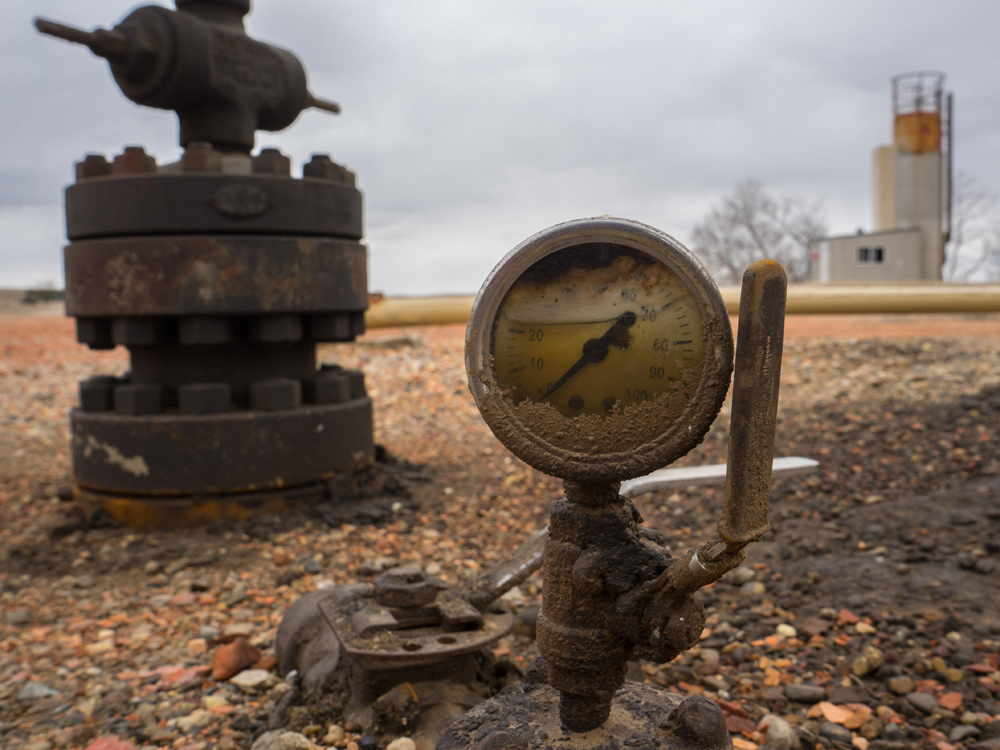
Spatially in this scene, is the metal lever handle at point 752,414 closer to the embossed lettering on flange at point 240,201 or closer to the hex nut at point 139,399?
the embossed lettering on flange at point 240,201

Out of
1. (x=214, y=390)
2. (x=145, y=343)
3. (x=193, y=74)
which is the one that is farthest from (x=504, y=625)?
(x=193, y=74)

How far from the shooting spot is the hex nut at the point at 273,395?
3.88 metres

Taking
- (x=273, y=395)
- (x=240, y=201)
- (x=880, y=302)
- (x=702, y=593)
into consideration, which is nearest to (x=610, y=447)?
(x=702, y=593)

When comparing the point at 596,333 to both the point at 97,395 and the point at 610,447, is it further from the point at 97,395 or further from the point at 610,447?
the point at 97,395

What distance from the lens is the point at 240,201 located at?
12.4 ft

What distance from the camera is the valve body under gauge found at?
1394 millimetres

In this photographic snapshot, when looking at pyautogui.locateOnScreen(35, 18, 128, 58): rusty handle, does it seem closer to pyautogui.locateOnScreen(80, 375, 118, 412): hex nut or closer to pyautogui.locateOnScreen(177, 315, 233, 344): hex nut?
pyautogui.locateOnScreen(177, 315, 233, 344): hex nut

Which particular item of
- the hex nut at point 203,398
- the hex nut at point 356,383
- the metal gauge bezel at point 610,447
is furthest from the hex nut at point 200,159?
the metal gauge bezel at point 610,447

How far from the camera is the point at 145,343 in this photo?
12.7ft

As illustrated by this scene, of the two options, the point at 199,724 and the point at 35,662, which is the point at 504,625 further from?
the point at 35,662

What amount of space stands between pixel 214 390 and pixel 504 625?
222 cm

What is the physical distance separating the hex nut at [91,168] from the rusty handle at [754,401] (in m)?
3.63

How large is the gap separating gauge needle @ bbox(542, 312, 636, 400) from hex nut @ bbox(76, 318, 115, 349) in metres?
3.29

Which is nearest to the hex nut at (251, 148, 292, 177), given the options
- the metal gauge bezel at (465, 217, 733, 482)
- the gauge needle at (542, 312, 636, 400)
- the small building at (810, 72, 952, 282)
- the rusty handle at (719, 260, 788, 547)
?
the metal gauge bezel at (465, 217, 733, 482)
